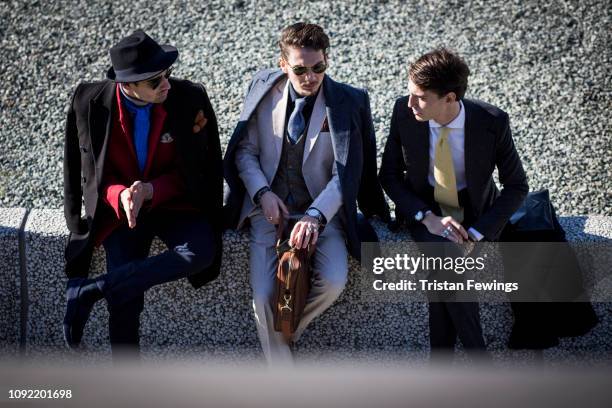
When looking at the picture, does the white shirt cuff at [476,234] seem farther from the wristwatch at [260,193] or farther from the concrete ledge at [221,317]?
the wristwatch at [260,193]

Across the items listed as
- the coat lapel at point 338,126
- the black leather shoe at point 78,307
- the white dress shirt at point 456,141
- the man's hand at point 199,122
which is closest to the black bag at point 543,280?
the white dress shirt at point 456,141

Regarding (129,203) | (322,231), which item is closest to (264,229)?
(322,231)

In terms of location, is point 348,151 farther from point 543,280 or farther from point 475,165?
point 543,280

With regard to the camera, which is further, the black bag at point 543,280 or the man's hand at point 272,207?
the black bag at point 543,280

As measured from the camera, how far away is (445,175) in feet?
13.8

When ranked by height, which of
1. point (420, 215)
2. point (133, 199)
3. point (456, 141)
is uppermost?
point (456, 141)

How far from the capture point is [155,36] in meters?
6.77

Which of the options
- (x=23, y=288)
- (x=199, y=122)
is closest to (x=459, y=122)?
(x=199, y=122)

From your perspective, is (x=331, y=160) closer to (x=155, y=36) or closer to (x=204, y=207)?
(x=204, y=207)

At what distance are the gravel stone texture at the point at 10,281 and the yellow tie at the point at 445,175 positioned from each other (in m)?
2.05

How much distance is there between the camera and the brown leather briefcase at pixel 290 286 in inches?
154

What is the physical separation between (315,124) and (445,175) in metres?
0.67

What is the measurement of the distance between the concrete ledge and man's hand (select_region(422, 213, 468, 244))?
0.24 metres

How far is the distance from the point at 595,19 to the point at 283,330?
13.2ft
